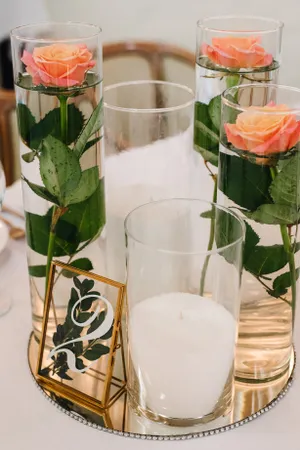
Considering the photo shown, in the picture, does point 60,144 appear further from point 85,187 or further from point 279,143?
point 279,143

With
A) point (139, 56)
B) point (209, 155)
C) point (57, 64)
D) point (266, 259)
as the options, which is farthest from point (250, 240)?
point (139, 56)

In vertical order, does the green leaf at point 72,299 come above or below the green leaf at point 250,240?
below

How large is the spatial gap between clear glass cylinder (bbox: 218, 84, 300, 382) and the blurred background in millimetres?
990

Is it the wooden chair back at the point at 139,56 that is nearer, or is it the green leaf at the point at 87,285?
the green leaf at the point at 87,285

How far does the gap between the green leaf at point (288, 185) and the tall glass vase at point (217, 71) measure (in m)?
0.11

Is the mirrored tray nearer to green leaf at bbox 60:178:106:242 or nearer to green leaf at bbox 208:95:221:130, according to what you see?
green leaf at bbox 60:178:106:242

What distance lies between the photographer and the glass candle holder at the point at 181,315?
1.61 ft

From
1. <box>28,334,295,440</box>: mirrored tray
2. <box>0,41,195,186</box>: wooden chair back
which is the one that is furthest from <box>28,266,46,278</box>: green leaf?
<box>0,41,195,186</box>: wooden chair back

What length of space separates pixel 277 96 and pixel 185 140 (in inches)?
4.0

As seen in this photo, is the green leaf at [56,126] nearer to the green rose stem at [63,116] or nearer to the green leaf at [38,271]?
the green rose stem at [63,116]

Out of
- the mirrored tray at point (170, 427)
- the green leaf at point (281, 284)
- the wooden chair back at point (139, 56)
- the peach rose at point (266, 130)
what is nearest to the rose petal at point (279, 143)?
the peach rose at point (266, 130)

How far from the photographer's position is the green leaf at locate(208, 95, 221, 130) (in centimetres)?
62

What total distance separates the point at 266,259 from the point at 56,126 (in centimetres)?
22

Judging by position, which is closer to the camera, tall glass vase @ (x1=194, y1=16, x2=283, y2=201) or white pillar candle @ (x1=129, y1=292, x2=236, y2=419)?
white pillar candle @ (x1=129, y1=292, x2=236, y2=419)
